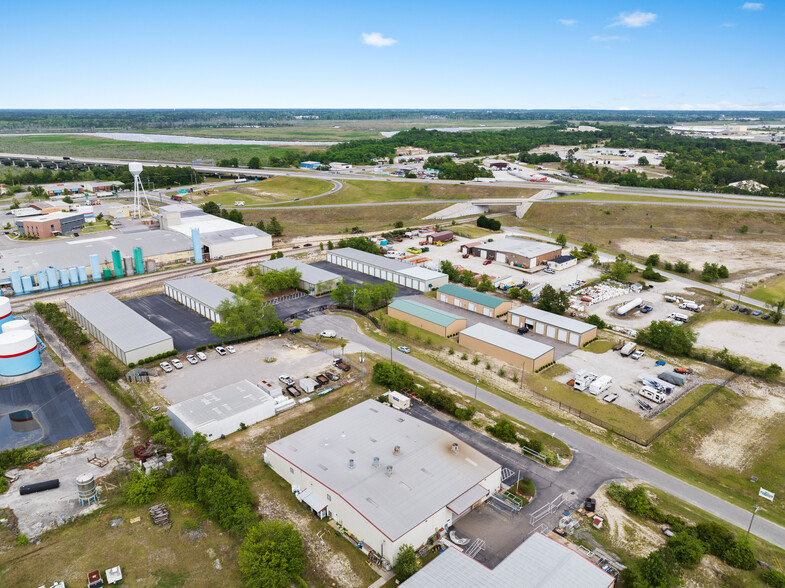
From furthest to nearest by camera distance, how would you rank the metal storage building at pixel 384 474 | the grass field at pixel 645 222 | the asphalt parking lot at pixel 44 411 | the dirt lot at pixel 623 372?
the grass field at pixel 645 222
the dirt lot at pixel 623 372
the asphalt parking lot at pixel 44 411
the metal storage building at pixel 384 474

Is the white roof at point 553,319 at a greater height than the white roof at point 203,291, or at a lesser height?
lesser

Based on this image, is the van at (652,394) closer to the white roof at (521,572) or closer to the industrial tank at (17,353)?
the white roof at (521,572)

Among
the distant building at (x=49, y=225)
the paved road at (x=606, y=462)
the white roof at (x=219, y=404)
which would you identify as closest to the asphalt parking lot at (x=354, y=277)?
the paved road at (x=606, y=462)

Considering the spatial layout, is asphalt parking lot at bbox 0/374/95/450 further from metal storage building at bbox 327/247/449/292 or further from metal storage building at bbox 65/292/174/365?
metal storage building at bbox 327/247/449/292

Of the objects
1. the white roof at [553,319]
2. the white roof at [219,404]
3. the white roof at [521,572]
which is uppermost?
the white roof at [553,319]

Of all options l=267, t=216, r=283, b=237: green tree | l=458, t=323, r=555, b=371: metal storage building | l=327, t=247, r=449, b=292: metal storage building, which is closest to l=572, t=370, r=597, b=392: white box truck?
l=458, t=323, r=555, b=371: metal storage building

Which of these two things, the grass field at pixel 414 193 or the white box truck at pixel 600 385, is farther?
the grass field at pixel 414 193

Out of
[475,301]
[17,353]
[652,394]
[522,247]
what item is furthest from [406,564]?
[522,247]

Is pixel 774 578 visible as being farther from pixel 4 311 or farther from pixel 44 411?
pixel 4 311
